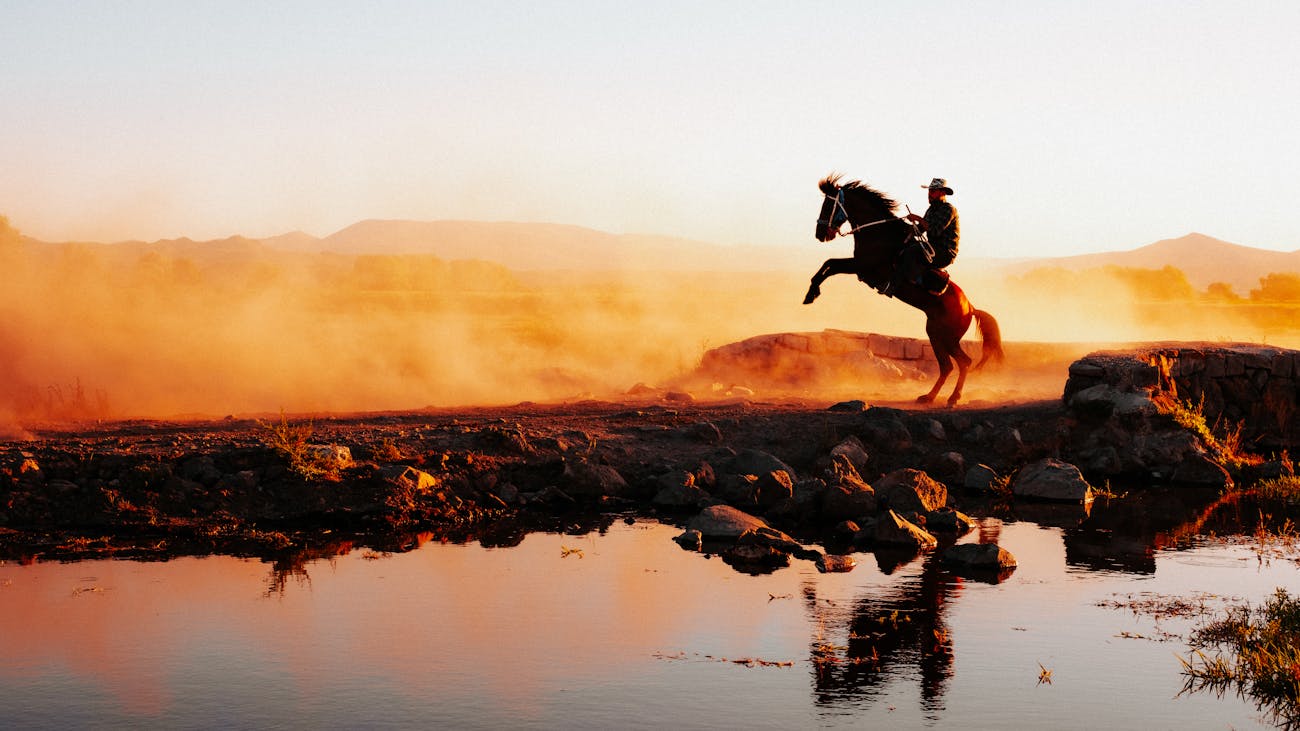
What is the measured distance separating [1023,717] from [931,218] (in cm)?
1174

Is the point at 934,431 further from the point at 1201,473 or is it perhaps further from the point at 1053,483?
the point at 1201,473

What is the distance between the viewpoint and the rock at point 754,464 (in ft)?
55.2

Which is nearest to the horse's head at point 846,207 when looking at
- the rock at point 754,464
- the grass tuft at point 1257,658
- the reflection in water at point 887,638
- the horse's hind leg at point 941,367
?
the horse's hind leg at point 941,367

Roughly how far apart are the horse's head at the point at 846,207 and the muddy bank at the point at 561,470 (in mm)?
2510

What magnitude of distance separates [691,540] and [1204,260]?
14005 centimetres

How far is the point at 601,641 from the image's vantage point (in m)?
10.2

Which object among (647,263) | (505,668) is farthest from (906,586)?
(647,263)

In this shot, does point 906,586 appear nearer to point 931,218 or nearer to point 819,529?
point 819,529

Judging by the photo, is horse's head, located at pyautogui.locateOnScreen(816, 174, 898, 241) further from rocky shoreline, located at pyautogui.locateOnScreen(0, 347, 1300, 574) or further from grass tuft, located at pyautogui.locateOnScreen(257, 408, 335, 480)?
grass tuft, located at pyautogui.locateOnScreen(257, 408, 335, 480)

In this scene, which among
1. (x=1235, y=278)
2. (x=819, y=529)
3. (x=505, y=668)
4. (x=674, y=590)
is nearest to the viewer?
(x=505, y=668)

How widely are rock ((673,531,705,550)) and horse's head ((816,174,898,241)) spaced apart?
6.59 meters

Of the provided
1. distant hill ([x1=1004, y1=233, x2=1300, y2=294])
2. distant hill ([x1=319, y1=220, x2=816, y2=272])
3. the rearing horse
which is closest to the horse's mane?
the rearing horse

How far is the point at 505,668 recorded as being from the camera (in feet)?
31.1

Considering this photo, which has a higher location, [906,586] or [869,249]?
[869,249]
